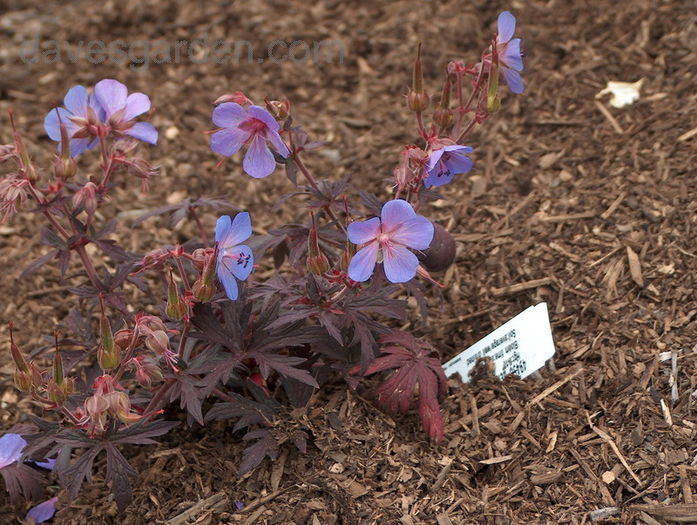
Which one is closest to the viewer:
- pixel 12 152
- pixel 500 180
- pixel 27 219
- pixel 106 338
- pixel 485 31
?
pixel 106 338

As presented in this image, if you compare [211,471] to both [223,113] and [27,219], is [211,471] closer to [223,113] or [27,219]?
[223,113]

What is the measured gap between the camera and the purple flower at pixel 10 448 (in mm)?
2385

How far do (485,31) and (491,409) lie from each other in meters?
2.10

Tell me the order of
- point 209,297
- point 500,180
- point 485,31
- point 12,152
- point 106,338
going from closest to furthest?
point 106,338 → point 209,297 → point 12,152 → point 500,180 → point 485,31

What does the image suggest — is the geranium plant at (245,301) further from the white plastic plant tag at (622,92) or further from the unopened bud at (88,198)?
the white plastic plant tag at (622,92)

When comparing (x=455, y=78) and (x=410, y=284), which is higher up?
(x=455, y=78)

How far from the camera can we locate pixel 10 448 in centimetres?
239

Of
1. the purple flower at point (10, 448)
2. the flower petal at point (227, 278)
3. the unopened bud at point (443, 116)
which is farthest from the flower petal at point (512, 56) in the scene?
the purple flower at point (10, 448)

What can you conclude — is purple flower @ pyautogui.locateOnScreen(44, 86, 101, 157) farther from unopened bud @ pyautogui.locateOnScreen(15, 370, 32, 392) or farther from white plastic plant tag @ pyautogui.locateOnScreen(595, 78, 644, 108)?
white plastic plant tag @ pyautogui.locateOnScreen(595, 78, 644, 108)

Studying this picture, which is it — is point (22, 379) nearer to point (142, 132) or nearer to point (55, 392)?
point (55, 392)

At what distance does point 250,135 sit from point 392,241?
450mm

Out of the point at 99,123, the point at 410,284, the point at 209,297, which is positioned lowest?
the point at 410,284

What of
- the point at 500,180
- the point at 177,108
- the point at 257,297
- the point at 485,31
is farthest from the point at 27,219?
the point at 485,31

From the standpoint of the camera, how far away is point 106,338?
202 cm
